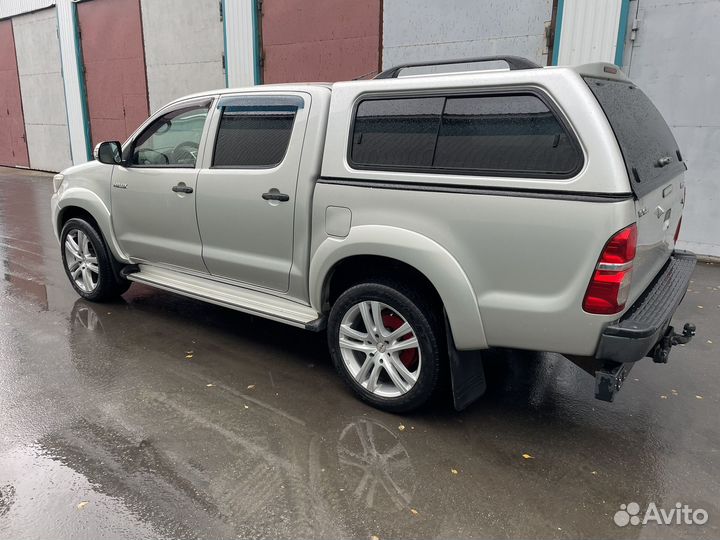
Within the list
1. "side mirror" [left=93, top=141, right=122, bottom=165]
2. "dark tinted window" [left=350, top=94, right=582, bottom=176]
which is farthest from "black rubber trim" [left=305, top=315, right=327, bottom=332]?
"side mirror" [left=93, top=141, right=122, bottom=165]

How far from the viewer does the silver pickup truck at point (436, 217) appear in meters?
2.75

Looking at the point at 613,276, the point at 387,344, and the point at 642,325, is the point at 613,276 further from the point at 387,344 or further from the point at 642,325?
the point at 387,344

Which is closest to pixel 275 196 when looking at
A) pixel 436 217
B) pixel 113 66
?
pixel 436 217

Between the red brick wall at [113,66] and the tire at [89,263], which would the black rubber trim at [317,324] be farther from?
the red brick wall at [113,66]

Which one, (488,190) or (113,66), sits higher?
(113,66)

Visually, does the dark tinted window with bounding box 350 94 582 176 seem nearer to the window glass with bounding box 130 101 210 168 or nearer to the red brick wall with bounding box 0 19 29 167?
the window glass with bounding box 130 101 210 168

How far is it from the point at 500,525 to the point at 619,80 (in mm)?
2585

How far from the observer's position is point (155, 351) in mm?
4484

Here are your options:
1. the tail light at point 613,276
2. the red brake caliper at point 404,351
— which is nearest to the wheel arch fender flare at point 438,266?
the red brake caliper at point 404,351

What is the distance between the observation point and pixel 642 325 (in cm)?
280

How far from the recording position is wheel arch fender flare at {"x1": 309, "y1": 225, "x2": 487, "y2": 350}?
3078 millimetres

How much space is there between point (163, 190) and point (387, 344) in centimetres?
237

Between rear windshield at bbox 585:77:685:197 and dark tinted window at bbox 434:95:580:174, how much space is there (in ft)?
0.88

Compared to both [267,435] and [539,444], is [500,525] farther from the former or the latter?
[267,435]
